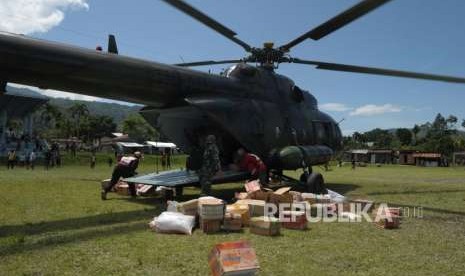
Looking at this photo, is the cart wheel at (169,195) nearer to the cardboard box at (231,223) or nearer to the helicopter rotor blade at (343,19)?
the cardboard box at (231,223)

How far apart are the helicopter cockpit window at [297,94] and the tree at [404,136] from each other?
13487cm

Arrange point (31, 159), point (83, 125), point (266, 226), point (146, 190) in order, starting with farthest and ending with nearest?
point (83, 125), point (31, 159), point (146, 190), point (266, 226)

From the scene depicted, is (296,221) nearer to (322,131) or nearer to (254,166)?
(254,166)

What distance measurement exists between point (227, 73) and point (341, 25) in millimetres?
3957

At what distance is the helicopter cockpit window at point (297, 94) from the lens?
16086mm

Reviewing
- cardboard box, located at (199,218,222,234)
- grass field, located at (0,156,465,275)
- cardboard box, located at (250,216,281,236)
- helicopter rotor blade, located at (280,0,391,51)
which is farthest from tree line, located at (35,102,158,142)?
cardboard box, located at (250,216,281,236)

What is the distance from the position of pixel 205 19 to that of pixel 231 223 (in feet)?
19.1

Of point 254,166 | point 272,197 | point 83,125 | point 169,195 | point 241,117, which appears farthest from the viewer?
point 83,125

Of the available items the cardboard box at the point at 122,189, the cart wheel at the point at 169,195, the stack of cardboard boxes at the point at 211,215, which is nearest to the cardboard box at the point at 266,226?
the stack of cardboard boxes at the point at 211,215

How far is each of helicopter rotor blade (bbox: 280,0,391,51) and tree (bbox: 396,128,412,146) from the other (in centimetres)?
13854

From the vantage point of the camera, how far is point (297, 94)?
1623cm

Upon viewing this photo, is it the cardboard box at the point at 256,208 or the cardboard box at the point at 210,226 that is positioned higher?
the cardboard box at the point at 256,208

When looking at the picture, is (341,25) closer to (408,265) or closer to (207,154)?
(207,154)

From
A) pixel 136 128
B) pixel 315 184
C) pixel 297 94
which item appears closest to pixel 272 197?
pixel 315 184
